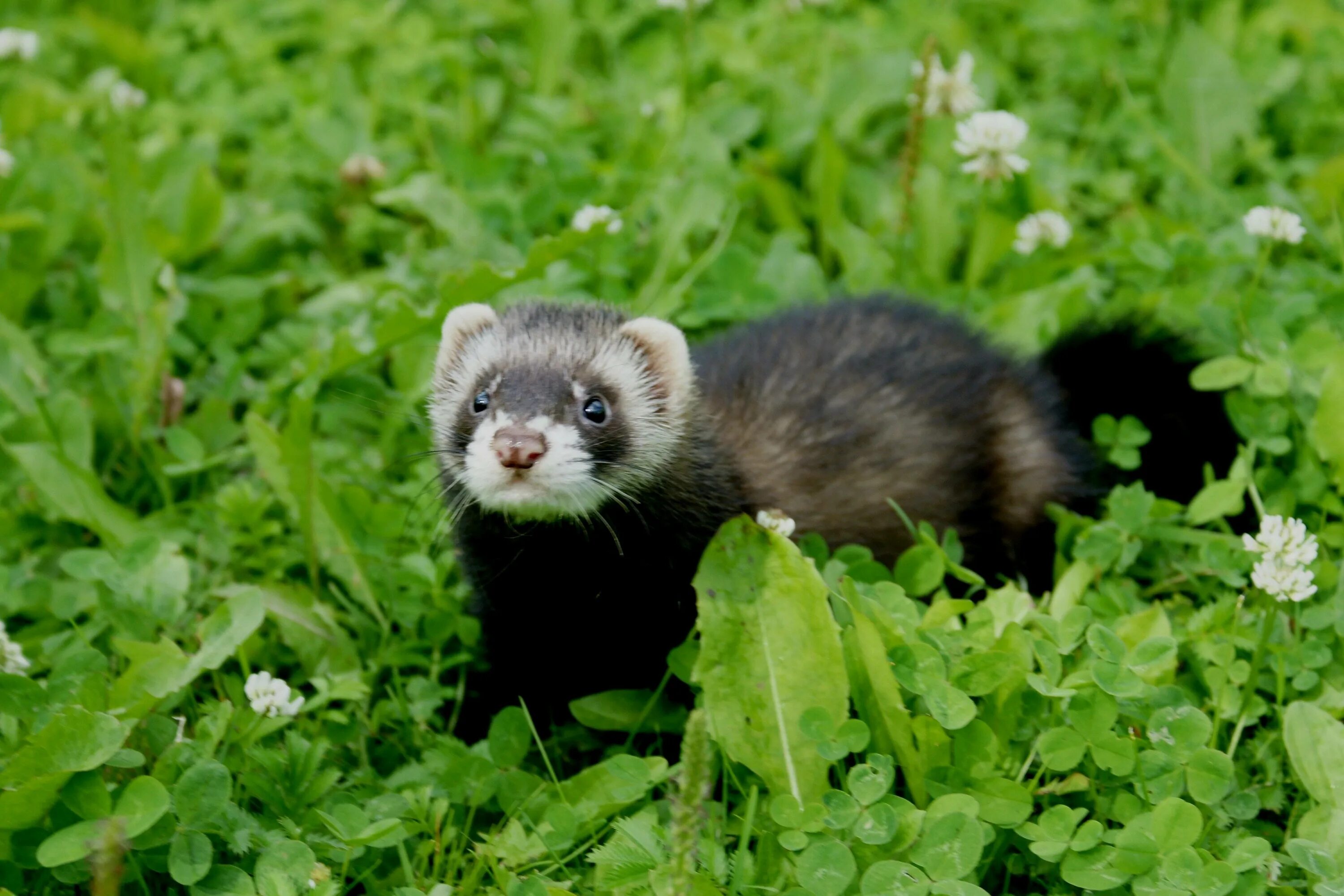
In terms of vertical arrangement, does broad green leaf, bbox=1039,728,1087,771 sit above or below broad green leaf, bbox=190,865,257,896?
above

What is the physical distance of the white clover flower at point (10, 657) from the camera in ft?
8.63

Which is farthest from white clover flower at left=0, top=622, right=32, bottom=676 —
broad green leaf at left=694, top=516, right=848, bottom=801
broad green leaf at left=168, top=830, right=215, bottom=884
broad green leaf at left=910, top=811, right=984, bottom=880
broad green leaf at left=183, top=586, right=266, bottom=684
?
broad green leaf at left=910, top=811, right=984, bottom=880

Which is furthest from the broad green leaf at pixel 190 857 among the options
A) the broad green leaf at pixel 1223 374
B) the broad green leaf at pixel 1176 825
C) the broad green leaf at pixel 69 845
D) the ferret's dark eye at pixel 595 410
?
the broad green leaf at pixel 1223 374

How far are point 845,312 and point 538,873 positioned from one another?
1616 mm

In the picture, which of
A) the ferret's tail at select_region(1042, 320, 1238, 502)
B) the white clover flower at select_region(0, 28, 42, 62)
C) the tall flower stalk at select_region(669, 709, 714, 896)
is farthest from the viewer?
the white clover flower at select_region(0, 28, 42, 62)

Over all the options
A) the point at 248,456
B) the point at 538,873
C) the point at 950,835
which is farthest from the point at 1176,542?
the point at 248,456

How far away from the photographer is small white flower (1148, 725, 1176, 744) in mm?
2355

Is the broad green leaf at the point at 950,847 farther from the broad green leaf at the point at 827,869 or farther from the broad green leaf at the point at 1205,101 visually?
the broad green leaf at the point at 1205,101

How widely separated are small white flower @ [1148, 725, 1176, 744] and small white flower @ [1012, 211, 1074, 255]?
72.2 inches

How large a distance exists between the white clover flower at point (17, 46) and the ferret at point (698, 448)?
7.57ft

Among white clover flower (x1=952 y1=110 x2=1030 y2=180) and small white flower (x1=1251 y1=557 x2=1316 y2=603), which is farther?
white clover flower (x1=952 y1=110 x2=1030 y2=180)

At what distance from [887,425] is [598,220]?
2.83 feet

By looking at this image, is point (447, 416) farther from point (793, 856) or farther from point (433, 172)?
point (433, 172)

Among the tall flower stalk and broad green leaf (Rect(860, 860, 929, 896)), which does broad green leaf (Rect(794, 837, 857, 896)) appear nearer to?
broad green leaf (Rect(860, 860, 929, 896))
